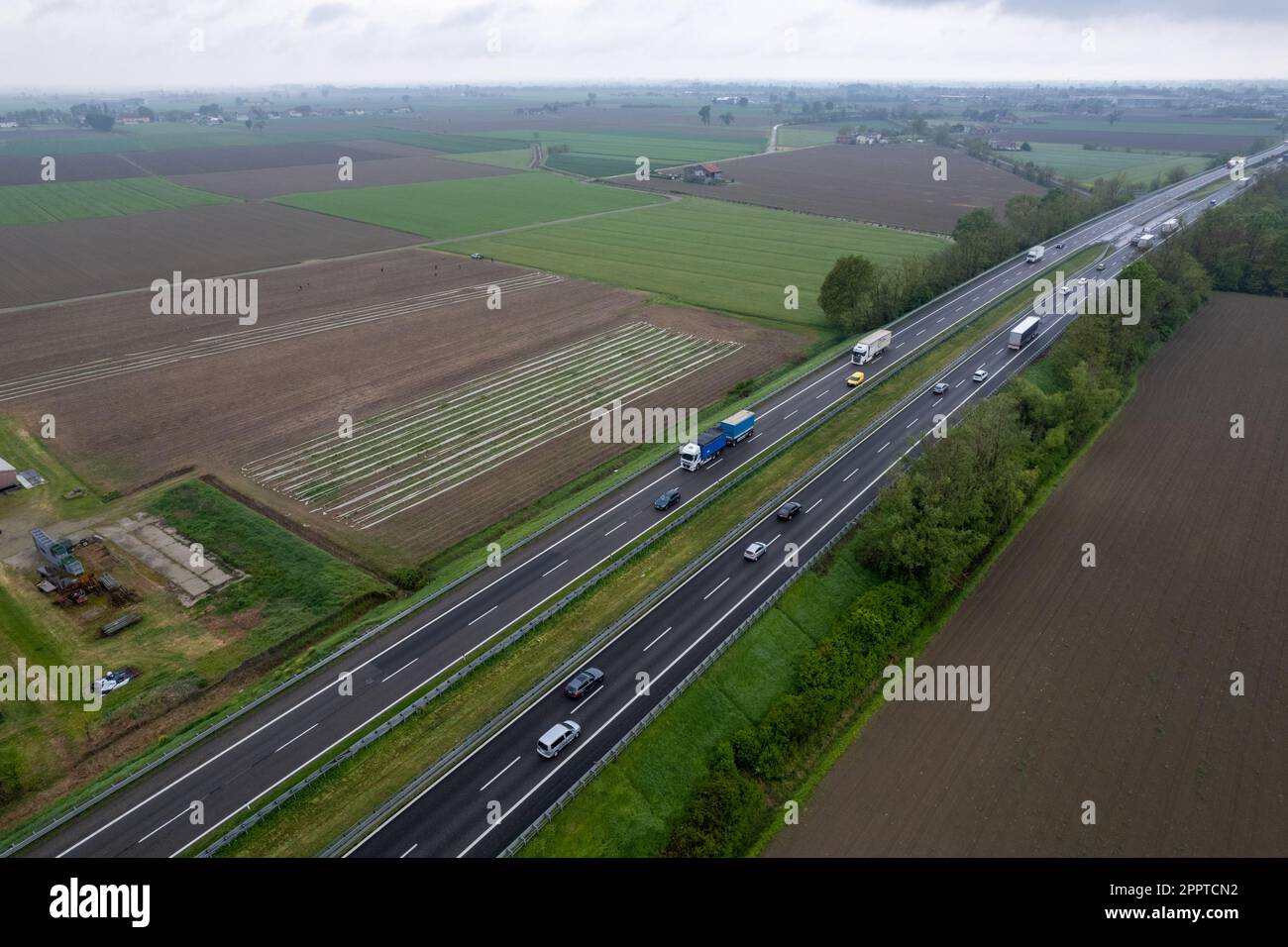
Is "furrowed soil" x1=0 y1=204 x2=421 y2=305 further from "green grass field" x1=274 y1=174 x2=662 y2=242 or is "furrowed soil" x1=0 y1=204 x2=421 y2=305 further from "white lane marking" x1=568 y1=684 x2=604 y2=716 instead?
"white lane marking" x1=568 y1=684 x2=604 y2=716

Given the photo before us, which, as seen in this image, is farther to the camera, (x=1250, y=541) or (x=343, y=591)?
(x=1250, y=541)

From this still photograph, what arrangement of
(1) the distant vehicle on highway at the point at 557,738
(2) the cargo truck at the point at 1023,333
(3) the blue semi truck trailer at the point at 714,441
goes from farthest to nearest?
1. (2) the cargo truck at the point at 1023,333
2. (3) the blue semi truck trailer at the point at 714,441
3. (1) the distant vehicle on highway at the point at 557,738

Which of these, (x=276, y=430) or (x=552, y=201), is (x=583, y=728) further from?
(x=552, y=201)

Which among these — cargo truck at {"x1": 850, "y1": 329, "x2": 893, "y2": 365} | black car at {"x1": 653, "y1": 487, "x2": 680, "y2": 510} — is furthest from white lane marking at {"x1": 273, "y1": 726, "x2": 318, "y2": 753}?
cargo truck at {"x1": 850, "y1": 329, "x2": 893, "y2": 365}

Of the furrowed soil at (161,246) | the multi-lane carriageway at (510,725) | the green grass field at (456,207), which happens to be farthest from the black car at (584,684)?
the green grass field at (456,207)

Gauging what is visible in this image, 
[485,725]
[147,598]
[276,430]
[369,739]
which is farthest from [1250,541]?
[276,430]

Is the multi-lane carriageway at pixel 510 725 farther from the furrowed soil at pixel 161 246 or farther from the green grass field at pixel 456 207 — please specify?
the green grass field at pixel 456 207
